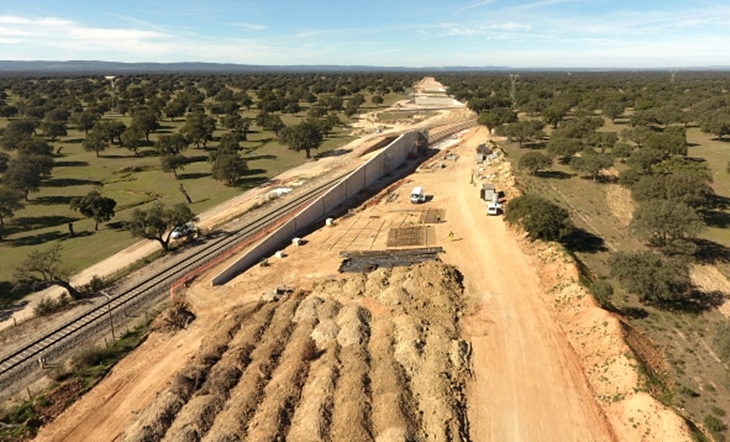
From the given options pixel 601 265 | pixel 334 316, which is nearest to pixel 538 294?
pixel 601 265

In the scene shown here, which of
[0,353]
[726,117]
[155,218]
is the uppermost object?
[726,117]

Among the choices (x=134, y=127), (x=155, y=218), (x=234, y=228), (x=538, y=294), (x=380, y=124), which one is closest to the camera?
(x=538, y=294)

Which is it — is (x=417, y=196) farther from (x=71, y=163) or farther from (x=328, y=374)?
(x=71, y=163)

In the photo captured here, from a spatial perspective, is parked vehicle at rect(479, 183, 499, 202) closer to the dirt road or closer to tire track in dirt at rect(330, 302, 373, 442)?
the dirt road

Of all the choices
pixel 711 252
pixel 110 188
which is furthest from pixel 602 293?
pixel 110 188

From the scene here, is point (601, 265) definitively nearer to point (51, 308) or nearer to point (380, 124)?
point (51, 308)
